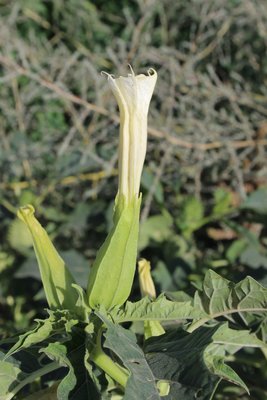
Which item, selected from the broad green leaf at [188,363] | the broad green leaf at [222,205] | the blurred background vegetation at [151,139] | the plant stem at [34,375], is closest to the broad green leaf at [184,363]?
the broad green leaf at [188,363]

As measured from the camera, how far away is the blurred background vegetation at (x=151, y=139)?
5.49 feet

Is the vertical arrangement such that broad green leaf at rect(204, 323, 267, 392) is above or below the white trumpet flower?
below

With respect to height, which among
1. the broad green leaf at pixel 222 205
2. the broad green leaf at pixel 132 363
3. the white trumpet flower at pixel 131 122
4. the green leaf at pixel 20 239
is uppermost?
the white trumpet flower at pixel 131 122

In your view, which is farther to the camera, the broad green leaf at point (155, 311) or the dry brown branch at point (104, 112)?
the dry brown branch at point (104, 112)

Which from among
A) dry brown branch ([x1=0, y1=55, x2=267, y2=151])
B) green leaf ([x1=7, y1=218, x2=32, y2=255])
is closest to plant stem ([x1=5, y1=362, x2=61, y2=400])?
green leaf ([x1=7, y1=218, x2=32, y2=255])

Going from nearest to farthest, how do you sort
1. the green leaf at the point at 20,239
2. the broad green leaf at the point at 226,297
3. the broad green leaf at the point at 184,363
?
the broad green leaf at the point at 184,363
the broad green leaf at the point at 226,297
the green leaf at the point at 20,239

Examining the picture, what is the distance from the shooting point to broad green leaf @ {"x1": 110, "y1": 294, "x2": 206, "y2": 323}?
0.73 metres

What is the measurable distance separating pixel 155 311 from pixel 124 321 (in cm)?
4

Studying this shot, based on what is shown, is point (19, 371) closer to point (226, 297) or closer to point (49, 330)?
point (49, 330)

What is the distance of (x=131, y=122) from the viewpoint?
2.44ft

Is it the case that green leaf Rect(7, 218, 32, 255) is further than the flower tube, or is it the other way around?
green leaf Rect(7, 218, 32, 255)

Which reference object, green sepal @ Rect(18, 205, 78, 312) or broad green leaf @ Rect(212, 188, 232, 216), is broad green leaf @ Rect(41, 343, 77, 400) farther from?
broad green leaf @ Rect(212, 188, 232, 216)

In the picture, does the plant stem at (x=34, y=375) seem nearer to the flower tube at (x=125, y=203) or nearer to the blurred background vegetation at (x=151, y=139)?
the flower tube at (x=125, y=203)

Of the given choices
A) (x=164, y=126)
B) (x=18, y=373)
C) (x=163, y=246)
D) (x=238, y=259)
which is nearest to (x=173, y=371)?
(x=18, y=373)
